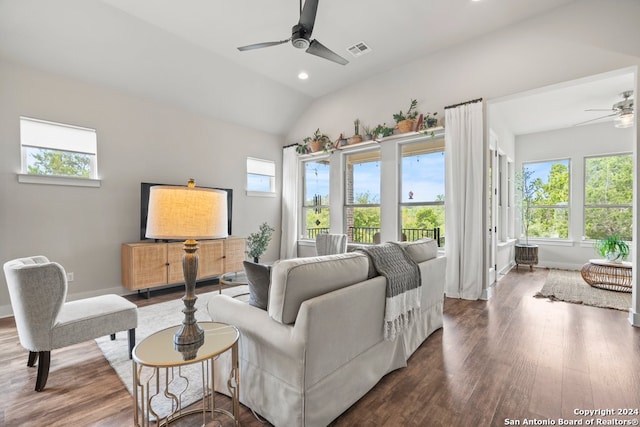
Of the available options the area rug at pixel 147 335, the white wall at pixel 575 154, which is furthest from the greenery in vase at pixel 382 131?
the white wall at pixel 575 154

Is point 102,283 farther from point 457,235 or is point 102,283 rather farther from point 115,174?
point 457,235

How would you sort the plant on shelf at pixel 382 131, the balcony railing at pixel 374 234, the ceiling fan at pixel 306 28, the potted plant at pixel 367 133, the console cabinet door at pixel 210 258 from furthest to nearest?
the potted plant at pixel 367 133, the plant on shelf at pixel 382 131, the balcony railing at pixel 374 234, the console cabinet door at pixel 210 258, the ceiling fan at pixel 306 28

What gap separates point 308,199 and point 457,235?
3.27 m

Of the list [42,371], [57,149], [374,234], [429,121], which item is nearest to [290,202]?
[374,234]

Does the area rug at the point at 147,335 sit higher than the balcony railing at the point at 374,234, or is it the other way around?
the balcony railing at the point at 374,234

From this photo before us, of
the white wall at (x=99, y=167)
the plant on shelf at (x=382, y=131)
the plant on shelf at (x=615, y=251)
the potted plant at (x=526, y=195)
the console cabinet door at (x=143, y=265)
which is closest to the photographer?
the white wall at (x=99, y=167)

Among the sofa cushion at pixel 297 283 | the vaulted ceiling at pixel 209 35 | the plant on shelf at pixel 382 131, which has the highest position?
the vaulted ceiling at pixel 209 35

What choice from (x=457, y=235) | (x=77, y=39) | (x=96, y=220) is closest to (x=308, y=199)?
(x=457, y=235)

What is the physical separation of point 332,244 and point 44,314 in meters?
3.05

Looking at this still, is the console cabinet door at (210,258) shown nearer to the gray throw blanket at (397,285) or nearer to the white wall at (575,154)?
the gray throw blanket at (397,285)

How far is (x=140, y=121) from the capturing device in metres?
4.32

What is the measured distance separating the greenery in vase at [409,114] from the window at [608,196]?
4346 mm

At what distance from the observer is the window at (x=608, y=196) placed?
5559 mm

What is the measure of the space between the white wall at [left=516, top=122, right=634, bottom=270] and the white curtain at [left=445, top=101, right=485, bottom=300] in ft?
12.3
